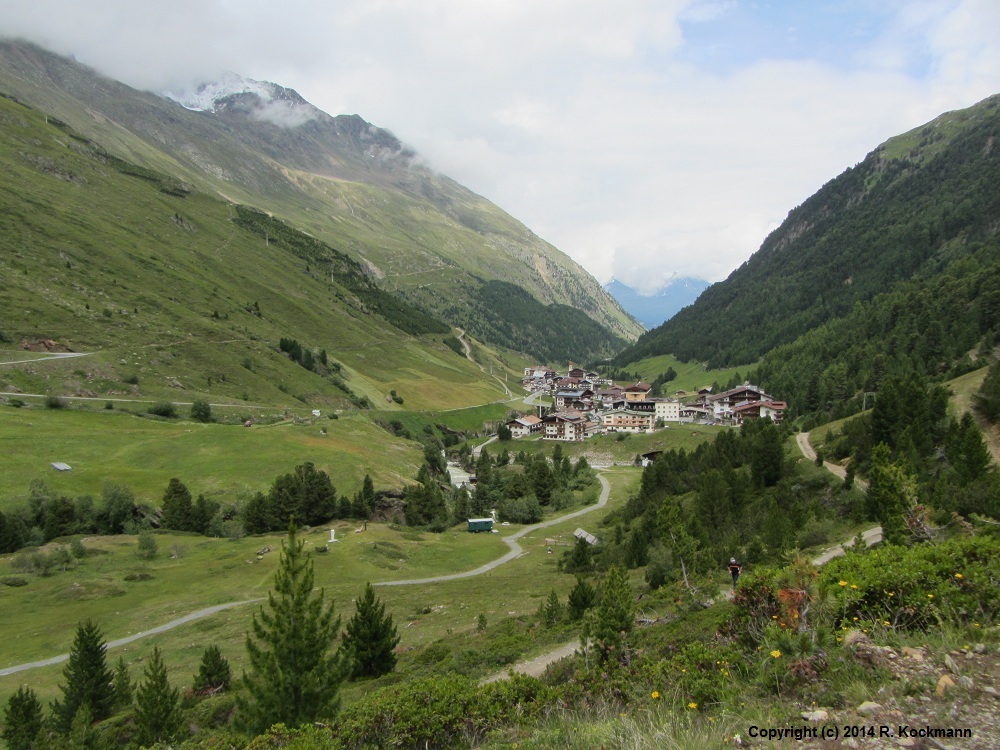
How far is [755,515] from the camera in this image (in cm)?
5200

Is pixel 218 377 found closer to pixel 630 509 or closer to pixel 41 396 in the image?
pixel 41 396

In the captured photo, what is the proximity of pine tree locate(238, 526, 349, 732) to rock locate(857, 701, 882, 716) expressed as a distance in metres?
17.5

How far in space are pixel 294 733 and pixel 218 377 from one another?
133595 mm

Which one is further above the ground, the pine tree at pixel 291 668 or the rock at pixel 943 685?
the rock at pixel 943 685

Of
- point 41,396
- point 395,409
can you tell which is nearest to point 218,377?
point 41,396

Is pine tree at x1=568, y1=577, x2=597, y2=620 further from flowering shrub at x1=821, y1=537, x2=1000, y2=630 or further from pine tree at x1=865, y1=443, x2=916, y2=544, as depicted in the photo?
flowering shrub at x1=821, y1=537, x2=1000, y2=630

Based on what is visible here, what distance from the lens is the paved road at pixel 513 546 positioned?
205ft

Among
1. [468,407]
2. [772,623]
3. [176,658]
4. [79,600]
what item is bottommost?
[176,658]

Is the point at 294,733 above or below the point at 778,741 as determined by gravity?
below

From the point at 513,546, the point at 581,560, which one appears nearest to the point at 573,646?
the point at 581,560

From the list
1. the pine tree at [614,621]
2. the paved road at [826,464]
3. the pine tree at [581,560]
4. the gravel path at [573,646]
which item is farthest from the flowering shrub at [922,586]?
the pine tree at [581,560]

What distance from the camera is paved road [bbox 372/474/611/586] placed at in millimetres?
62344

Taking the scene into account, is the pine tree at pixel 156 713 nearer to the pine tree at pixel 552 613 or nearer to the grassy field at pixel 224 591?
the grassy field at pixel 224 591

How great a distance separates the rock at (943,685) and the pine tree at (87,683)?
3777 cm
